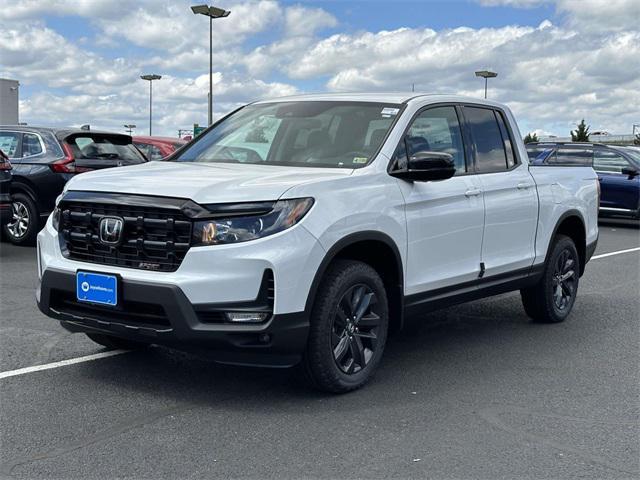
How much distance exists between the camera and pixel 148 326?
177 inches

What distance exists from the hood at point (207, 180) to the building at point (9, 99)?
4853 cm

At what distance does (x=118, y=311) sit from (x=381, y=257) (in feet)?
5.35

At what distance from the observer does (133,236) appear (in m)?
4.60

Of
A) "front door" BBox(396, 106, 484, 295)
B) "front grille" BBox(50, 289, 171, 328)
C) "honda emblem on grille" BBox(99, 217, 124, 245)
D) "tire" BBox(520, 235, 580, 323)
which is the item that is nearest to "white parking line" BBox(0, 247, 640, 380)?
"front grille" BBox(50, 289, 171, 328)

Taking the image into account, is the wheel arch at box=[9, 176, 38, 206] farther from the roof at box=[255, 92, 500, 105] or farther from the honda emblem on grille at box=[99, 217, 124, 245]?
the honda emblem on grille at box=[99, 217, 124, 245]

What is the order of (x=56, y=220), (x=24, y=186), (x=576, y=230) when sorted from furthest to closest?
1. (x=24, y=186)
2. (x=576, y=230)
3. (x=56, y=220)

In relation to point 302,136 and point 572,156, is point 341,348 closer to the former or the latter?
point 302,136

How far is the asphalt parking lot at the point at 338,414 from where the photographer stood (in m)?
3.84

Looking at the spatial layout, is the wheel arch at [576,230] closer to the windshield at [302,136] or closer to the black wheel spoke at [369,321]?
the windshield at [302,136]

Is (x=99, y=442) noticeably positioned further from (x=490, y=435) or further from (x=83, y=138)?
(x=83, y=138)

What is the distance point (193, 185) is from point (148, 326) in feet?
2.61

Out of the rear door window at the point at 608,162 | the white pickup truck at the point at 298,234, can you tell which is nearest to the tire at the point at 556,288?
the white pickup truck at the point at 298,234

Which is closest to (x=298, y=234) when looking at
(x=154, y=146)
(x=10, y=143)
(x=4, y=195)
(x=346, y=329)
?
(x=346, y=329)

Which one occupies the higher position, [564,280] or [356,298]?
[356,298]
